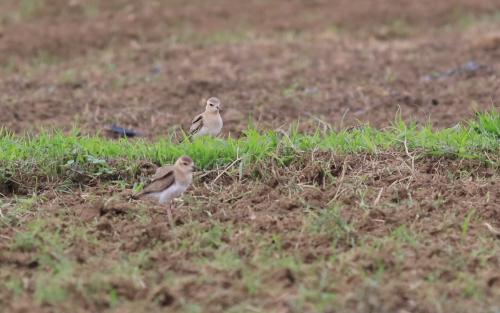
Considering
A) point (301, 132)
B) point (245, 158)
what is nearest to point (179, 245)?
point (245, 158)

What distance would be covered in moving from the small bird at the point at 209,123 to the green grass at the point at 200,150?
0.67 m

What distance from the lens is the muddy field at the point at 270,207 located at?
19.7ft

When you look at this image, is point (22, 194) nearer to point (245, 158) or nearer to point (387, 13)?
point (245, 158)

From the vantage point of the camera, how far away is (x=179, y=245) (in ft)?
22.6

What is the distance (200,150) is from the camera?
8508mm

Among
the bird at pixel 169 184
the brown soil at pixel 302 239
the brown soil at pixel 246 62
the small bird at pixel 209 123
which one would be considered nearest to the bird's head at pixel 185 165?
the bird at pixel 169 184

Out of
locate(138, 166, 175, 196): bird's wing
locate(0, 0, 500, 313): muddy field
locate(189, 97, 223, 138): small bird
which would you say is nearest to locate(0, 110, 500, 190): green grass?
locate(0, 0, 500, 313): muddy field

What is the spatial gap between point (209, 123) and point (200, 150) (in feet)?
3.68

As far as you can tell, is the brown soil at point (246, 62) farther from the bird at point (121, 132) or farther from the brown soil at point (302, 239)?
the brown soil at point (302, 239)

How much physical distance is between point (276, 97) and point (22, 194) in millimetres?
5130

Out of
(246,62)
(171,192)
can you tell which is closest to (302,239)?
(171,192)

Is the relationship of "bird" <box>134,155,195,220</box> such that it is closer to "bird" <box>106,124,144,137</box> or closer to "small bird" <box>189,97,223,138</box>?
"small bird" <box>189,97,223,138</box>

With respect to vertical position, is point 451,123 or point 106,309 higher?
point 106,309

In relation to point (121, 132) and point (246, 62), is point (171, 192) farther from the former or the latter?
point (246, 62)
